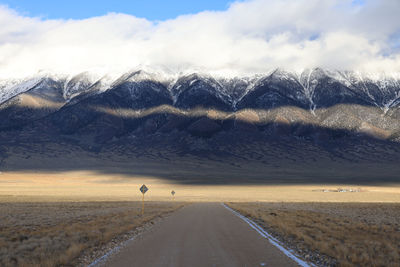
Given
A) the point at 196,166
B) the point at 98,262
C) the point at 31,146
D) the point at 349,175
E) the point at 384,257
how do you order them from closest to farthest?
the point at 98,262 → the point at 384,257 → the point at 349,175 → the point at 196,166 → the point at 31,146

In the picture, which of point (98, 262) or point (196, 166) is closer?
point (98, 262)

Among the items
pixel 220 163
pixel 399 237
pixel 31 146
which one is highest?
pixel 31 146

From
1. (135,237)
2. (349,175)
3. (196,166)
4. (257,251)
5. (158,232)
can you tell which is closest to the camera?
(257,251)

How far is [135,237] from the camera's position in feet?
53.0

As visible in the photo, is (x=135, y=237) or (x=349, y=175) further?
(x=349, y=175)

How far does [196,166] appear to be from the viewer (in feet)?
530

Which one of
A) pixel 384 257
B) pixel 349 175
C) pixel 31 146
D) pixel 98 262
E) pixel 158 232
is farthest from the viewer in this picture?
pixel 31 146

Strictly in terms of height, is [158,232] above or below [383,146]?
below

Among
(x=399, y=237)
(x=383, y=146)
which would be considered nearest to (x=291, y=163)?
(x=383, y=146)

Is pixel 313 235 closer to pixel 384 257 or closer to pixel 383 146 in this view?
pixel 384 257

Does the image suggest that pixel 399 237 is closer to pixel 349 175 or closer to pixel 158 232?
pixel 158 232

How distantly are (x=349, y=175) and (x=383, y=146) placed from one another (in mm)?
57711

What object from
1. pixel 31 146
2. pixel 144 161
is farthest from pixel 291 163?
pixel 31 146

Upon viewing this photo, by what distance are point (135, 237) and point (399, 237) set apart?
1073 centimetres
